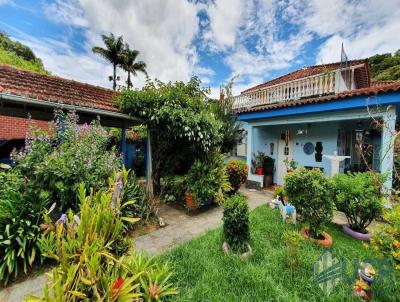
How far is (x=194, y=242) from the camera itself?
3.92 m

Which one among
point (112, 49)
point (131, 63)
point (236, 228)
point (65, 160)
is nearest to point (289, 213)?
point (236, 228)

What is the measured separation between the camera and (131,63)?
23.7 metres

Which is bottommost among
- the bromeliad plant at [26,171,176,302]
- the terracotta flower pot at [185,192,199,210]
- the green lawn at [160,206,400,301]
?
the green lawn at [160,206,400,301]

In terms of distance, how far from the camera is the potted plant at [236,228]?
11.3ft

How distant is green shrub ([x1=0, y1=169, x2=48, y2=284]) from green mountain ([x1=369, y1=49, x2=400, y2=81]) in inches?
982

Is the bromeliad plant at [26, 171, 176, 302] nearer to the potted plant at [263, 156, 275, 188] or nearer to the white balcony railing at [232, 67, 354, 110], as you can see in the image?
the potted plant at [263, 156, 275, 188]

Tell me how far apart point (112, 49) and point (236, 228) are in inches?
1017

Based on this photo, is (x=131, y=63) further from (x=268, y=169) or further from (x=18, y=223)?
(x=18, y=223)

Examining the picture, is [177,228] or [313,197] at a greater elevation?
[313,197]

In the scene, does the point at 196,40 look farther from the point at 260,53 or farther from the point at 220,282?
the point at 220,282

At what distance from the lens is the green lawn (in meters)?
2.47

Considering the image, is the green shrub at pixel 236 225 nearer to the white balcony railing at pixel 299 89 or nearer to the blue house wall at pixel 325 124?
the blue house wall at pixel 325 124

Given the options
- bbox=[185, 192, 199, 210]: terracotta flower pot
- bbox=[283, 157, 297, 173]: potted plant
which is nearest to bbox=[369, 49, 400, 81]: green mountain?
bbox=[283, 157, 297, 173]: potted plant

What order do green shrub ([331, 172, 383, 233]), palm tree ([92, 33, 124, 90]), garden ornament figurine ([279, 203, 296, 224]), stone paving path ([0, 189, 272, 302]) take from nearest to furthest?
stone paving path ([0, 189, 272, 302]), green shrub ([331, 172, 383, 233]), garden ornament figurine ([279, 203, 296, 224]), palm tree ([92, 33, 124, 90])
